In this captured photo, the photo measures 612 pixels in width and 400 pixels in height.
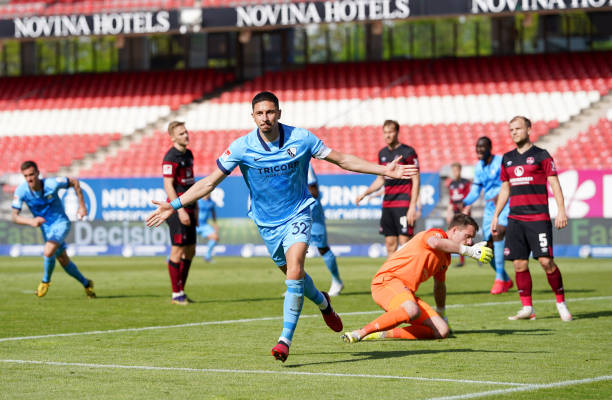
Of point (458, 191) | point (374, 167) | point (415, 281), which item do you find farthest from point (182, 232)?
point (458, 191)

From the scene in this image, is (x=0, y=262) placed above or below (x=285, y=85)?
below

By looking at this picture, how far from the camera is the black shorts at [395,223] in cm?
1430

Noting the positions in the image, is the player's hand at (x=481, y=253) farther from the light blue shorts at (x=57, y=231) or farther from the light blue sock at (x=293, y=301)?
the light blue shorts at (x=57, y=231)

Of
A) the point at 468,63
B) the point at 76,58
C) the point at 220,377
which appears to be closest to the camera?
the point at 220,377

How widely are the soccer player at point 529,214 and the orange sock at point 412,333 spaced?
211cm

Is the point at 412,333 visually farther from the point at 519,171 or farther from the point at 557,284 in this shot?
the point at 519,171

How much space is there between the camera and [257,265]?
22.7 metres

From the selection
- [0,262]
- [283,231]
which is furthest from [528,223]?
[0,262]

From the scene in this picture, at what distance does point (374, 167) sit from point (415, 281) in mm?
1502

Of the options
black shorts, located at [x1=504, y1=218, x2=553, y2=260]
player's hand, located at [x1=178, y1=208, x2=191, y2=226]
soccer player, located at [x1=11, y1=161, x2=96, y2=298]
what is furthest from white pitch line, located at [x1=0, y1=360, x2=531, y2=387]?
soccer player, located at [x1=11, y1=161, x2=96, y2=298]

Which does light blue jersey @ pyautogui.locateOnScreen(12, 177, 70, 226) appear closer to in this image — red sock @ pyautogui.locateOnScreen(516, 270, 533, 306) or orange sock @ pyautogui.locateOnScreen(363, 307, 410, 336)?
red sock @ pyautogui.locateOnScreen(516, 270, 533, 306)

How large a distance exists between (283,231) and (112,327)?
3.31 meters

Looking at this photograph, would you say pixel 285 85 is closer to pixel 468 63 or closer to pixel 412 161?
pixel 468 63

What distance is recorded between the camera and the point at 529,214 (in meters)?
11.2
